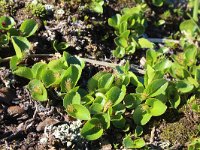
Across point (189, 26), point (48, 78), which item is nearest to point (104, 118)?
point (48, 78)

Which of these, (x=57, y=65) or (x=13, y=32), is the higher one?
(x=13, y=32)

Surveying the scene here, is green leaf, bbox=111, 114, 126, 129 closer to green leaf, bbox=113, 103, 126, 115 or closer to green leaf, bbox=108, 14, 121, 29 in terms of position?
green leaf, bbox=113, 103, 126, 115

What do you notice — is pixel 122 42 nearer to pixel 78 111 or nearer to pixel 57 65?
pixel 57 65

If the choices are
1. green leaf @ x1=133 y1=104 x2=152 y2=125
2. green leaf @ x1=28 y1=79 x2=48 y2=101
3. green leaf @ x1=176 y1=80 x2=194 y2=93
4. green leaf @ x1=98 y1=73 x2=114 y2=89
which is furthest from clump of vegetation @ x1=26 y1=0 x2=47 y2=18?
green leaf @ x1=176 y1=80 x2=194 y2=93

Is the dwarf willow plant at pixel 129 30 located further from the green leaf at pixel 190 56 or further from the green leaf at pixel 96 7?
the green leaf at pixel 190 56

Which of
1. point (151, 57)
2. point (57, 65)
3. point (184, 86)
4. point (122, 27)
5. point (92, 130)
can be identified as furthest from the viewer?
point (122, 27)

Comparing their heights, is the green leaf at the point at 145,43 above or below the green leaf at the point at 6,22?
below

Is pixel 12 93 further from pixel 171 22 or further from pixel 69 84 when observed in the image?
pixel 171 22

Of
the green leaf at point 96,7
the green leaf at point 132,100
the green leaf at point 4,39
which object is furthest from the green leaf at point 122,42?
the green leaf at point 4,39

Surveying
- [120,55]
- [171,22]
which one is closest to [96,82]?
[120,55]
